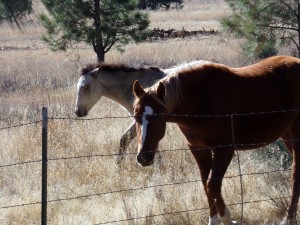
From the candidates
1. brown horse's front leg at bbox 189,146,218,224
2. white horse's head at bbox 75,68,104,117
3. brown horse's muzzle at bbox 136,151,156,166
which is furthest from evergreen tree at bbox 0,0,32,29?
brown horse's muzzle at bbox 136,151,156,166

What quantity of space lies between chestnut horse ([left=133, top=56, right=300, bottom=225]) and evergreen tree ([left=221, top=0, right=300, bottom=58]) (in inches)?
315

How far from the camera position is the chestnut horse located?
5.74 meters

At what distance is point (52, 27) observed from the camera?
2041 centimetres

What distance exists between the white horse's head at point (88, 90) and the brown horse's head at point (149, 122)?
14.3 ft

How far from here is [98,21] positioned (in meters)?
19.2

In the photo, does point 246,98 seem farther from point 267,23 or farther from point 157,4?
point 157,4

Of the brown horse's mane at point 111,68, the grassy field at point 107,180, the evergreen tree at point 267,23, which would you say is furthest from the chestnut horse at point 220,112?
the evergreen tree at point 267,23

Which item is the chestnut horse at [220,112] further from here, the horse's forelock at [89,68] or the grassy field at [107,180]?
the horse's forelock at [89,68]

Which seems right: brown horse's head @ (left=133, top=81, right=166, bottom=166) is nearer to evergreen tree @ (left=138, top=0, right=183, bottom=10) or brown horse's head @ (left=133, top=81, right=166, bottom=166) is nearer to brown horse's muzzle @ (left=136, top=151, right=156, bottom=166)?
brown horse's muzzle @ (left=136, top=151, right=156, bottom=166)

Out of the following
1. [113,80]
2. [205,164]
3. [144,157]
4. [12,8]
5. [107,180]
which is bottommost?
[12,8]

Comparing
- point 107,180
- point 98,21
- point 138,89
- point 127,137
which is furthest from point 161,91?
point 98,21

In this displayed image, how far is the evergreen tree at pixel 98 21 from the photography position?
19.4m

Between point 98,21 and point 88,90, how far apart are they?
9.32 m

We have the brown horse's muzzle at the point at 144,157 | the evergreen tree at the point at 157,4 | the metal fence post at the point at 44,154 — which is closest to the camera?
the metal fence post at the point at 44,154
